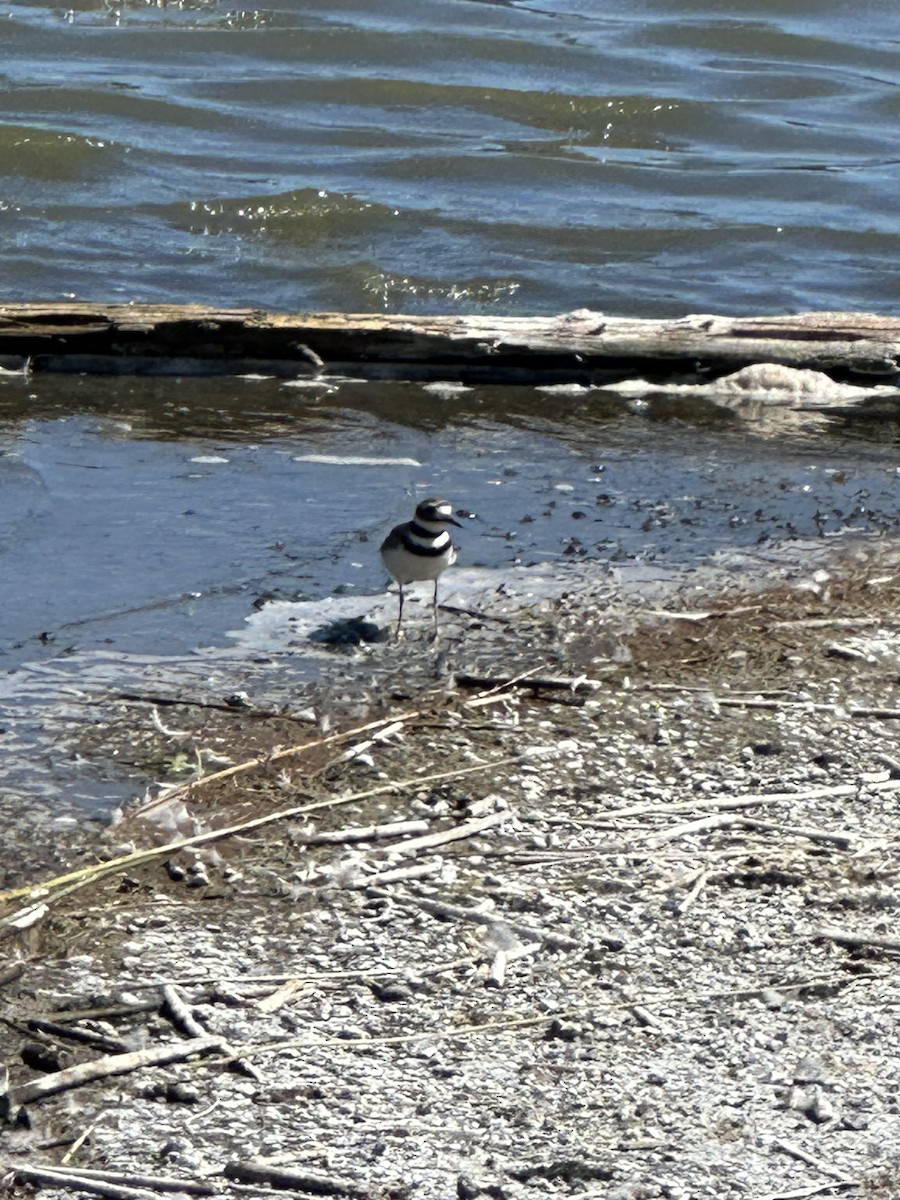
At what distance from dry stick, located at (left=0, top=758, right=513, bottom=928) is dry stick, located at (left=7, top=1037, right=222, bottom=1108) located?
684 millimetres

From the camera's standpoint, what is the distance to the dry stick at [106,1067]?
4016 mm

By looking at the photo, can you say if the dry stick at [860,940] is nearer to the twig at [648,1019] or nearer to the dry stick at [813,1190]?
the twig at [648,1019]

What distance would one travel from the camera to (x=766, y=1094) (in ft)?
13.7

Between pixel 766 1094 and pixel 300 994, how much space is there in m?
1.14

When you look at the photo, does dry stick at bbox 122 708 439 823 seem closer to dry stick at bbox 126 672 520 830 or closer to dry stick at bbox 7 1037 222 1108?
dry stick at bbox 126 672 520 830

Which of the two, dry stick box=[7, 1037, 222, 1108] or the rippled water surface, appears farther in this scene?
the rippled water surface

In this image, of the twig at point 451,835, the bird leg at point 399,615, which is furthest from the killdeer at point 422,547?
the twig at point 451,835

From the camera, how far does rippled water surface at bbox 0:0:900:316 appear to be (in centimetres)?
1298

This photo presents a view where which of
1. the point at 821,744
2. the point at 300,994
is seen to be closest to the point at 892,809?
the point at 821,744

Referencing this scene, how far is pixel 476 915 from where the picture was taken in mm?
4809

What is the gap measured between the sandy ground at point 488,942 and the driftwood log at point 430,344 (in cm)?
354

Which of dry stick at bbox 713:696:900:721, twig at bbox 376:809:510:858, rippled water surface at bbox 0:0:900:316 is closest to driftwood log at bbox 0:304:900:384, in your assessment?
rippled water surface at bbox 0:0:900:316

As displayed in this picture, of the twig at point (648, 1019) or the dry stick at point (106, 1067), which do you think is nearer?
the dry stick at point (106, 1067)

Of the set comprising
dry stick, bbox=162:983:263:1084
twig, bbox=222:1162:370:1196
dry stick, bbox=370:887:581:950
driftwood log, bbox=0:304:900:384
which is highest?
driftwood log, bbox=0:304:900:384
